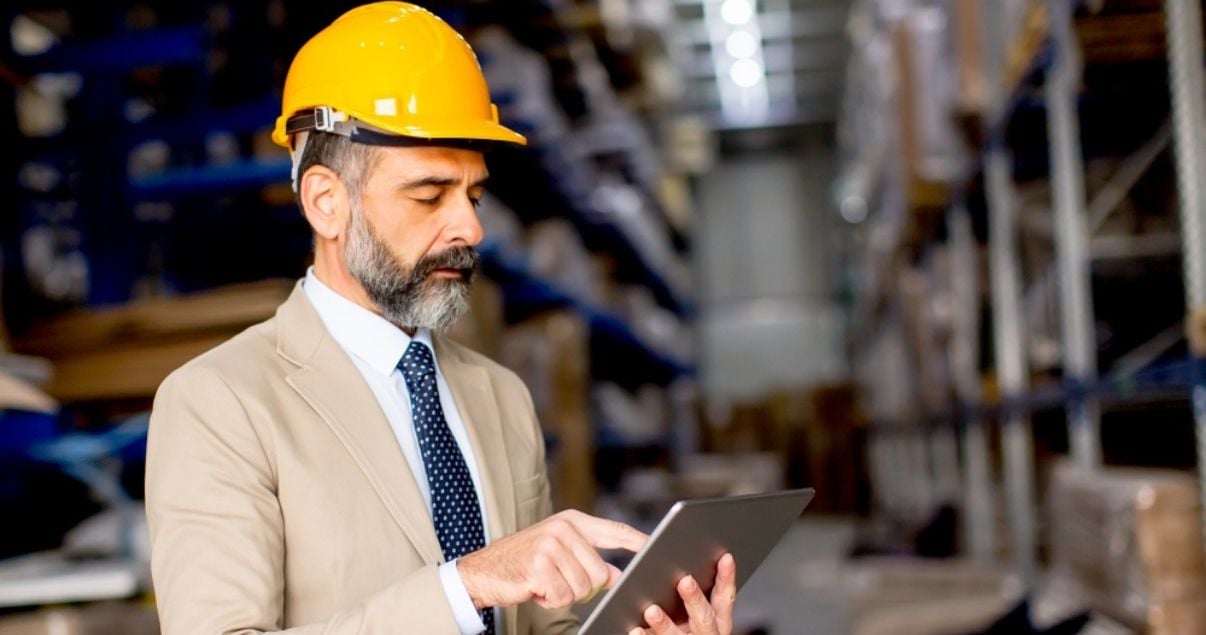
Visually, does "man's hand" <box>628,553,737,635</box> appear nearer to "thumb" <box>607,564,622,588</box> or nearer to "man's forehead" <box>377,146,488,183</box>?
"thumb" <box>607,564,622,588</box>

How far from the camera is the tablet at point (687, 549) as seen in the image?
4.64 ft

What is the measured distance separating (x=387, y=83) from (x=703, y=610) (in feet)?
2.72

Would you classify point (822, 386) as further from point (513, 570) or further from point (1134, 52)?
point (513, 570)

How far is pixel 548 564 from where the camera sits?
56.1 inches

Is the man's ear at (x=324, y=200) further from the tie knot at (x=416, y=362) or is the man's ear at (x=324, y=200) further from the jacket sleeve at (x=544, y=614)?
the jacket sleeve at (x=544, y=614)

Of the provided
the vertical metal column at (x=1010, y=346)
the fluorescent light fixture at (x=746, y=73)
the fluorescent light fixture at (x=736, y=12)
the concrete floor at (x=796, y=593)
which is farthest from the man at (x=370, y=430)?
the fluorescent light fixture at (x=746, y=73)

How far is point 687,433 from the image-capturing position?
14.3m

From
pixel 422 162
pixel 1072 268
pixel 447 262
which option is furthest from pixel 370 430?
pixel 1072 268

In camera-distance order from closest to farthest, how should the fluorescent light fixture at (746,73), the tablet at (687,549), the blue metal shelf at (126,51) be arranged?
the tablet at (687,549) → the blue metal shelf at (126,51) → the fluorescent light fixture at (746,73)

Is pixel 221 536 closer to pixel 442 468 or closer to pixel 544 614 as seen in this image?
pixel 442 468

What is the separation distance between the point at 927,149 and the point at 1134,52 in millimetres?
2699

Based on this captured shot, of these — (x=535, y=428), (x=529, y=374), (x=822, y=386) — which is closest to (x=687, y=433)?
(x=822, y=386)

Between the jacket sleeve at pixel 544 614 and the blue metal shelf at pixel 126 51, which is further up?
the blue metal shelf at pixel 126 51

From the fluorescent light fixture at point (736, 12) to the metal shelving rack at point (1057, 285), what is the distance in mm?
5737
